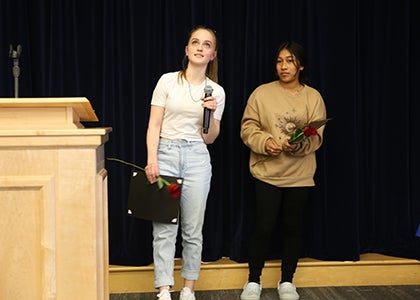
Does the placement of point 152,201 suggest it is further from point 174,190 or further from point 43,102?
point 43,102

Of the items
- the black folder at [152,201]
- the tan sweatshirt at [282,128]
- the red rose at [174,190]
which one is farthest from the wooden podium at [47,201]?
the tan sweatshirt at [282,128]

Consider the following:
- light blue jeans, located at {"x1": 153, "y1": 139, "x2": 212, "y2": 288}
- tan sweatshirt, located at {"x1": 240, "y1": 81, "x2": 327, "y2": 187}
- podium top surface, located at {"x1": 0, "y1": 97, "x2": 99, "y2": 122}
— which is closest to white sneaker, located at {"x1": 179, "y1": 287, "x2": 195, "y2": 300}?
light blue jeans, located at {"x1": 153, "y1": 139, "x2": 212, "y2": 288}

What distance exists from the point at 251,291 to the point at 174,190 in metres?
0.95

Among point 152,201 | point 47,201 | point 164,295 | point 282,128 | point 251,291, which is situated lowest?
point 251,291

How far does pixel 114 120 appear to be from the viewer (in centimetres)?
351

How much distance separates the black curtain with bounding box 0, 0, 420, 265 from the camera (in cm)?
346

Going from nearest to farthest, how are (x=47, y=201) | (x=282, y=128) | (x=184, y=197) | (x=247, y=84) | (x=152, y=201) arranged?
(x=47, y=201), (x=152, y=201), (x=184, y=197), (x=282, y=128), (x=247, y=84)

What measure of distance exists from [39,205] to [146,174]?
3.60ft

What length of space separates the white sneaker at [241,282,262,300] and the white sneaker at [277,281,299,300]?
12cm

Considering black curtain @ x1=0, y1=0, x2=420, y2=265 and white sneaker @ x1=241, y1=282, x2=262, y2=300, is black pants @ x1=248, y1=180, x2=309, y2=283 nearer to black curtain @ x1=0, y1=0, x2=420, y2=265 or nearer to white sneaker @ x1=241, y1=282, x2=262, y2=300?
white sneaker @ x1=241, y1=282, x2=262, y2=300

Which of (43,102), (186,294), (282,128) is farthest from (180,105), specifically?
(43,102)

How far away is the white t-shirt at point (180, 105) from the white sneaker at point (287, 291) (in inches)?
40.4

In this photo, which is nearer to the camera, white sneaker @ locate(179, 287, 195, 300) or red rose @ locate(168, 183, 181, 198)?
red rose @ locate(168, 183, 181, 198)

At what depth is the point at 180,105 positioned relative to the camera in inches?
111
